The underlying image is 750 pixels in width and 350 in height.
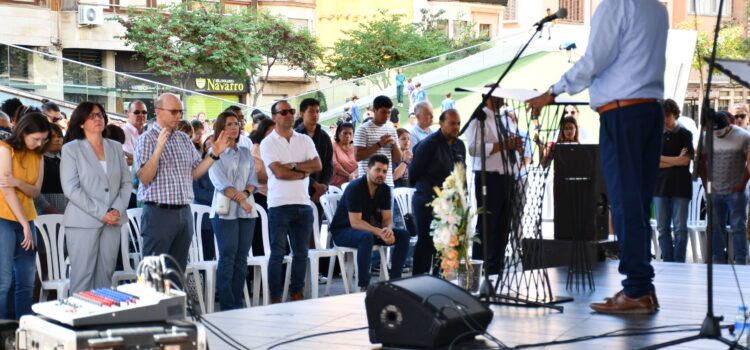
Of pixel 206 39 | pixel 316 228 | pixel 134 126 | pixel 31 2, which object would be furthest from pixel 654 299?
pixel 31 2

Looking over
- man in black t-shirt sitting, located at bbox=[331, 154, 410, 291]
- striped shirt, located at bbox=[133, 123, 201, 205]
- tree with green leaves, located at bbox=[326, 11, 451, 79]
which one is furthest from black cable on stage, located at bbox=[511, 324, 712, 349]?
tree with green leaves, located at bbox=[326, 11, 451, 79]

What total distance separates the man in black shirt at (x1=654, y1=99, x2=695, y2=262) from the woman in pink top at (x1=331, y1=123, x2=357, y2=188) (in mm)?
2756

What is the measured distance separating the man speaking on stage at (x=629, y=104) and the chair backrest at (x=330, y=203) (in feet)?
13.5

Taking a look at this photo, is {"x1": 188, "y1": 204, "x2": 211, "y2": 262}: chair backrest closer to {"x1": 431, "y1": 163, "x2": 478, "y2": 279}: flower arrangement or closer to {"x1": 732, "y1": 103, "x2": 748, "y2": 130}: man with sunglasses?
{"x1": 431, "y1": 163, "x2": 478, "y2": 279}: flower arrangement

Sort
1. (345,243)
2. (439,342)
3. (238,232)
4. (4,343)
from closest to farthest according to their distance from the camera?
(439,342)
(4,343)
(238,232)
(345,243)

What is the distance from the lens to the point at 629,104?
14.9 feet

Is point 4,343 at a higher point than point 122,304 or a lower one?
lower

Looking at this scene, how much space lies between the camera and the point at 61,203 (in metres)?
7.21

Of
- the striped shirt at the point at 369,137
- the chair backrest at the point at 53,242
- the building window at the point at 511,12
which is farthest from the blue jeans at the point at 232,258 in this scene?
the building window at the point at 511,12

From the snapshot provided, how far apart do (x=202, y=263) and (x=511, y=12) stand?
135 feet

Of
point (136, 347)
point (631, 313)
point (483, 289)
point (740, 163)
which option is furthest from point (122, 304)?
point (740, 163)

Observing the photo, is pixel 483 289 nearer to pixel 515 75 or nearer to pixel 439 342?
pixel 439 342

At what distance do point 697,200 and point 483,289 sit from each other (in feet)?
18.8

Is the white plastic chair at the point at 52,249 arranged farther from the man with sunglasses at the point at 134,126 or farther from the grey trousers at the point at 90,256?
the man with sunglasses at the point at 134,126
